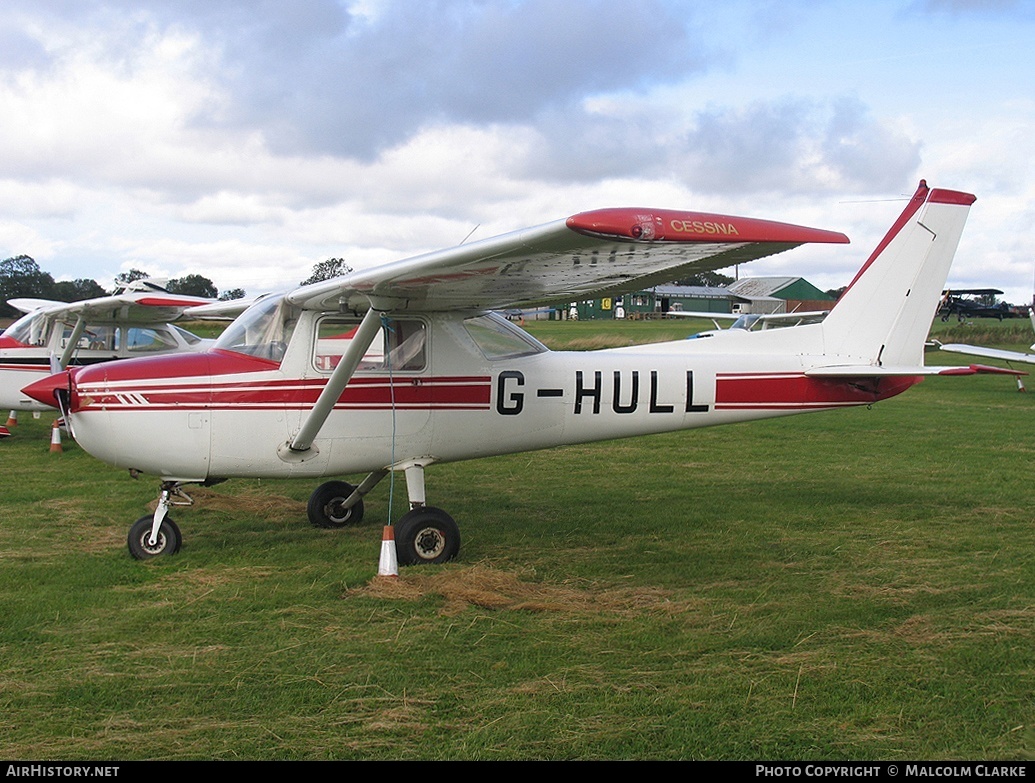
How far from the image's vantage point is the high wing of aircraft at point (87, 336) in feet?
44.1

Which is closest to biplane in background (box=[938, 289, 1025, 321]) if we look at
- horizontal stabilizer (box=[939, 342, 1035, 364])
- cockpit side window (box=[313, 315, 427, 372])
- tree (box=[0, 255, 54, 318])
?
horizontal stabilizer (box=[939, 342, 1035, 364])

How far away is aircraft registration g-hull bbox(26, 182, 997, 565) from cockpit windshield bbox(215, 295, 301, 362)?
0.04 feet

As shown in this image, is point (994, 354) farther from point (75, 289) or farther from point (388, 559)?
→ point (75, 289)

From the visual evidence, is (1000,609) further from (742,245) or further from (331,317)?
(331,317)

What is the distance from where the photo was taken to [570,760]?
3557mm

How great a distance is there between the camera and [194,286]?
42.3 metres

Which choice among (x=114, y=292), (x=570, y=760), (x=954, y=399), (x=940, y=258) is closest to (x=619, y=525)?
(x=940, y=258)

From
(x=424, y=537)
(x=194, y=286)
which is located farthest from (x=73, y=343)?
(x=194, y=286)

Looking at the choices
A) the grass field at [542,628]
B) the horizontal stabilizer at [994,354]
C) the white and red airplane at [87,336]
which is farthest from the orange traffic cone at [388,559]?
the horizontal stabilizer at [994,354]

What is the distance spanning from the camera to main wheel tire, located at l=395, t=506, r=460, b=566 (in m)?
6.61

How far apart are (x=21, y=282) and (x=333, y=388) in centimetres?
4867

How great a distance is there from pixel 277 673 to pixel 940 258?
262 inches

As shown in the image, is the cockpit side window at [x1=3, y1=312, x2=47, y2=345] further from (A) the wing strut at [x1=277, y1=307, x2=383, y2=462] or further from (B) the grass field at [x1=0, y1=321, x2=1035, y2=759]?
(A) the wing strut at [x1=277, y1=307, x2=383, y2=462]

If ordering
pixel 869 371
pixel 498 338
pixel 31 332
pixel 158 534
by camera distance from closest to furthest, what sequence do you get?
pixel 158 534, pixel 498 338, pixel 869 371, pixel 31 332
